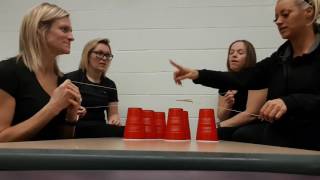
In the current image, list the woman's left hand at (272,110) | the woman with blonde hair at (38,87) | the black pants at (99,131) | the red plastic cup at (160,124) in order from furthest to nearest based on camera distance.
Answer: the black pants at (99,131), the red plastic cup at (160,124), the woman with blonde hair at (38,87), the woman's left hand at (272,110)

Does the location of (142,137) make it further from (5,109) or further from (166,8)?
(166,8)

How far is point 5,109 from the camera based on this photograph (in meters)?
1.50

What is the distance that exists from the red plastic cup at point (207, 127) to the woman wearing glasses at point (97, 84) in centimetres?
129

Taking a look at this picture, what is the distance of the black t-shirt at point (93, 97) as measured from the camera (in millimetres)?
2727

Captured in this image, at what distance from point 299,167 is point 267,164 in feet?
0.20

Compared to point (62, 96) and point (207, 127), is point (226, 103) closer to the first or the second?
point (207, 127)

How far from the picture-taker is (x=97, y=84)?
286 centimetres

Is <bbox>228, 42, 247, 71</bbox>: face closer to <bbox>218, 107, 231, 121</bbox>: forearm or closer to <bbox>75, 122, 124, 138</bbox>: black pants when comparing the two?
<bbox>218, 107, 231, 121</bbox>: forearm

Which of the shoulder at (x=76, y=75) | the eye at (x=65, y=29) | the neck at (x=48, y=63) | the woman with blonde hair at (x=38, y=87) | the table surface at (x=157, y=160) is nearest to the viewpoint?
the table surface at (x=157, y=160)

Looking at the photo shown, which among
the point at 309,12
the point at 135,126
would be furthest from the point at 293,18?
the point at 135,126

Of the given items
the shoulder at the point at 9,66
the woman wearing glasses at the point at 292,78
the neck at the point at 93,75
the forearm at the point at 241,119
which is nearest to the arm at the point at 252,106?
the forearm at the point at 241,119

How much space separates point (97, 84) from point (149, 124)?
1358 mm

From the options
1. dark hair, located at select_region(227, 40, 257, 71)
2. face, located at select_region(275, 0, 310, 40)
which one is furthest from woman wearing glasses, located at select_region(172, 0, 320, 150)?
dark hair, located at select_region(227, 40, 257, 71)

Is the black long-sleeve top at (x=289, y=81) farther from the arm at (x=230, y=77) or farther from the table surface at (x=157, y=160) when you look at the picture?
the table surface at (x=157, y=160)
